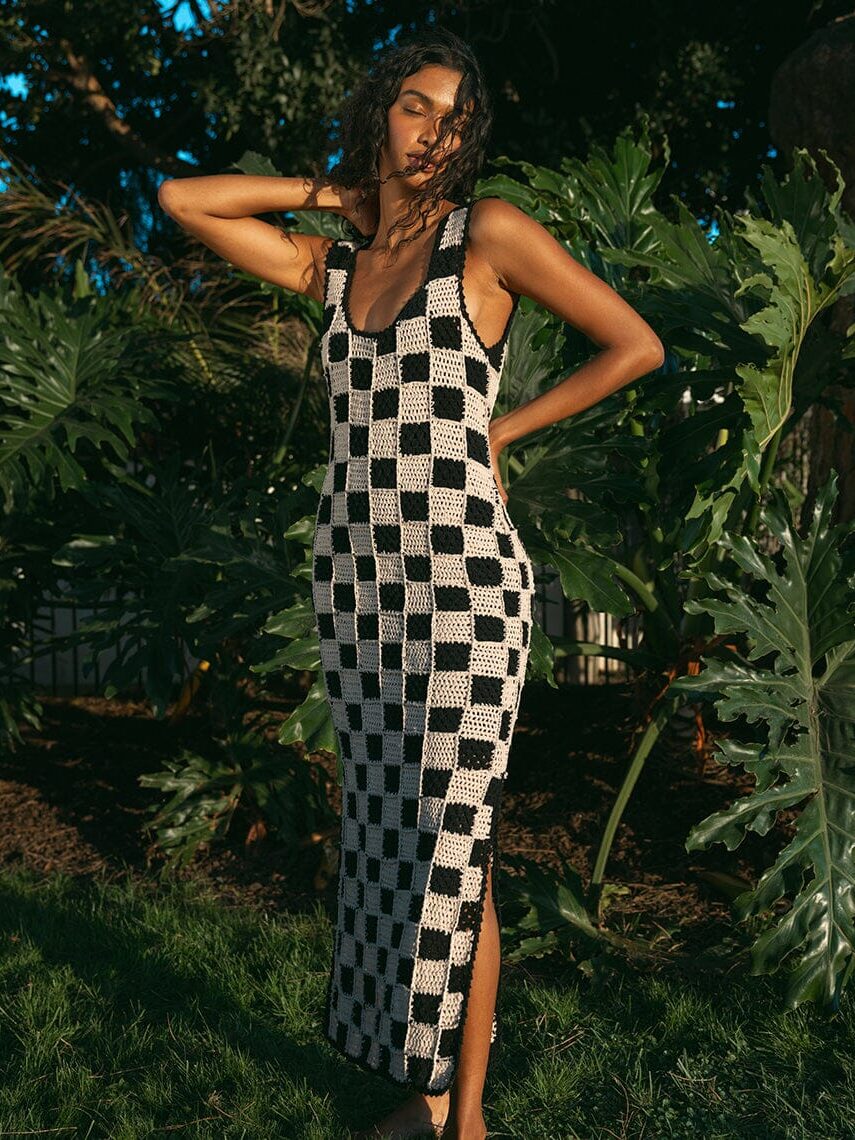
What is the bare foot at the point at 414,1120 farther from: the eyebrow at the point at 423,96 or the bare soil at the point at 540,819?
the eyebrow at the point at 423,96

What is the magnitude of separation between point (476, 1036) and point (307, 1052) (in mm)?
776

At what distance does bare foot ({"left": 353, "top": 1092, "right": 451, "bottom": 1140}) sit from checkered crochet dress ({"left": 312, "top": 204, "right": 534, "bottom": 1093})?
0.14 m

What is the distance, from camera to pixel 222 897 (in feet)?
15.4

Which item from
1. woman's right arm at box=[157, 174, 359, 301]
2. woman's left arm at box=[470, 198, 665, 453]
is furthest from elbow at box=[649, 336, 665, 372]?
woman's right arm at box=[157, 174, 359, 301]

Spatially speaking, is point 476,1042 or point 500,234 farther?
point 476,1042

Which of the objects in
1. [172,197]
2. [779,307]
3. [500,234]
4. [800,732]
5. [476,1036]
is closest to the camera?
[500,234]

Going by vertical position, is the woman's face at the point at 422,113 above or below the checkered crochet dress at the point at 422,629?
above

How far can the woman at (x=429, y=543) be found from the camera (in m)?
2.48

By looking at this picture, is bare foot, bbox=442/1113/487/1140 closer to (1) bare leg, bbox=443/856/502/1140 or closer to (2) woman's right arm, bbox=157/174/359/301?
(1) bare leg, bbox=443/856/502/1140

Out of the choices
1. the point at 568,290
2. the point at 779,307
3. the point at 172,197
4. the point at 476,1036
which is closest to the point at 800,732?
the point at 779,307

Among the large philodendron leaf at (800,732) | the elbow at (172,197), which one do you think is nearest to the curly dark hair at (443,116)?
the elbow at (172,197)

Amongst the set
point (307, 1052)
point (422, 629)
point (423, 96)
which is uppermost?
point (423, 96)

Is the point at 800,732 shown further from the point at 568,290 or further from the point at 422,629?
the point at 568,290

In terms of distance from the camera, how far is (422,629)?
2.51 m
